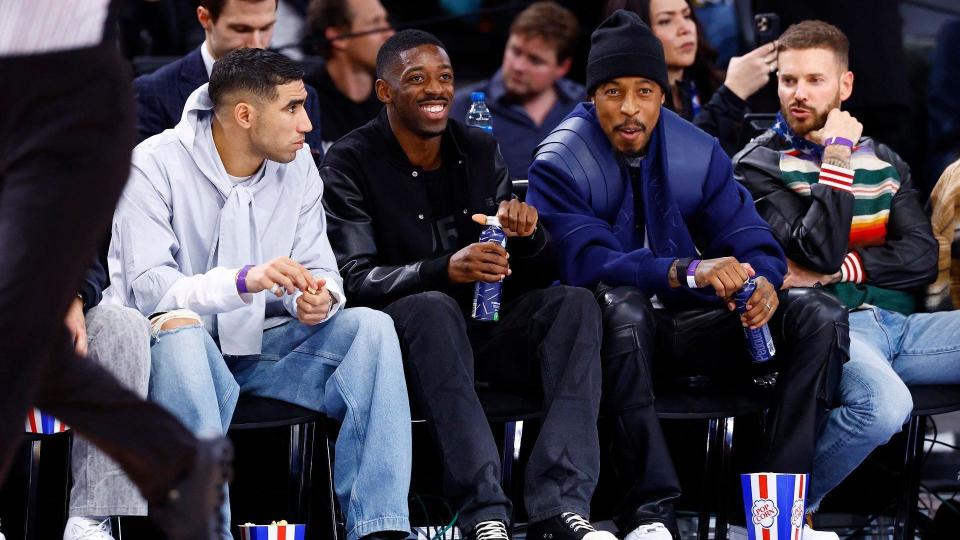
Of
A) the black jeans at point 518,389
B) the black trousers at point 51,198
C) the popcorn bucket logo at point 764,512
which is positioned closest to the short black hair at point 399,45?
the black jeans at point 518,389

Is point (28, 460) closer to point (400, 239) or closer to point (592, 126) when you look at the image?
point (400, 239)

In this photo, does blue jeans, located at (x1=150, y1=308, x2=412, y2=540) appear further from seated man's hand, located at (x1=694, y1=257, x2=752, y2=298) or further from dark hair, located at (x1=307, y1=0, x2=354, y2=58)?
dark hair, located at (x1=307, y1=0, x2=354, y2=58)

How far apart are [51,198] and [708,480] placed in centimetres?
241

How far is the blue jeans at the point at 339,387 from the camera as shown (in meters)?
3.74

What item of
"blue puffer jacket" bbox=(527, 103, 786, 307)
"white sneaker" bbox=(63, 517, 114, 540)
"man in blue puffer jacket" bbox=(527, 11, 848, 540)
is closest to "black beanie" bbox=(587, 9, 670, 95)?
"man in blue puffer jacket" bbox=(527, 11, 848, 540)

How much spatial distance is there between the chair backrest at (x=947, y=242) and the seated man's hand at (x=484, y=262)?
5.39 feet

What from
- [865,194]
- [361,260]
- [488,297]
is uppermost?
[865,194]

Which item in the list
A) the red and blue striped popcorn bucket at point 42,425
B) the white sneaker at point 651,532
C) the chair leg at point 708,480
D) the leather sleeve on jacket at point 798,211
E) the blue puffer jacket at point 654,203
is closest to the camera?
the red and blue striped popcorn bucket at point 42,425

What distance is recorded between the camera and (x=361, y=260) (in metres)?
4.39

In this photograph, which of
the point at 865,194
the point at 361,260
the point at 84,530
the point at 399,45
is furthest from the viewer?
the point at 865,194

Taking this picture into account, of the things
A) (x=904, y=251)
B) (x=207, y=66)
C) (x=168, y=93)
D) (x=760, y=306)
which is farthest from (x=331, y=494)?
(x=904, y=251)

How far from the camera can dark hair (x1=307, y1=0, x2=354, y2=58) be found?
6.30m

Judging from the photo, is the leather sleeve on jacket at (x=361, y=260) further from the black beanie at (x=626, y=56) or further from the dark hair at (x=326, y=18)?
the dark hair at (x=326, y=18)

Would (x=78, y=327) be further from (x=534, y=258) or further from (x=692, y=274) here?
(x=692, y=274)
